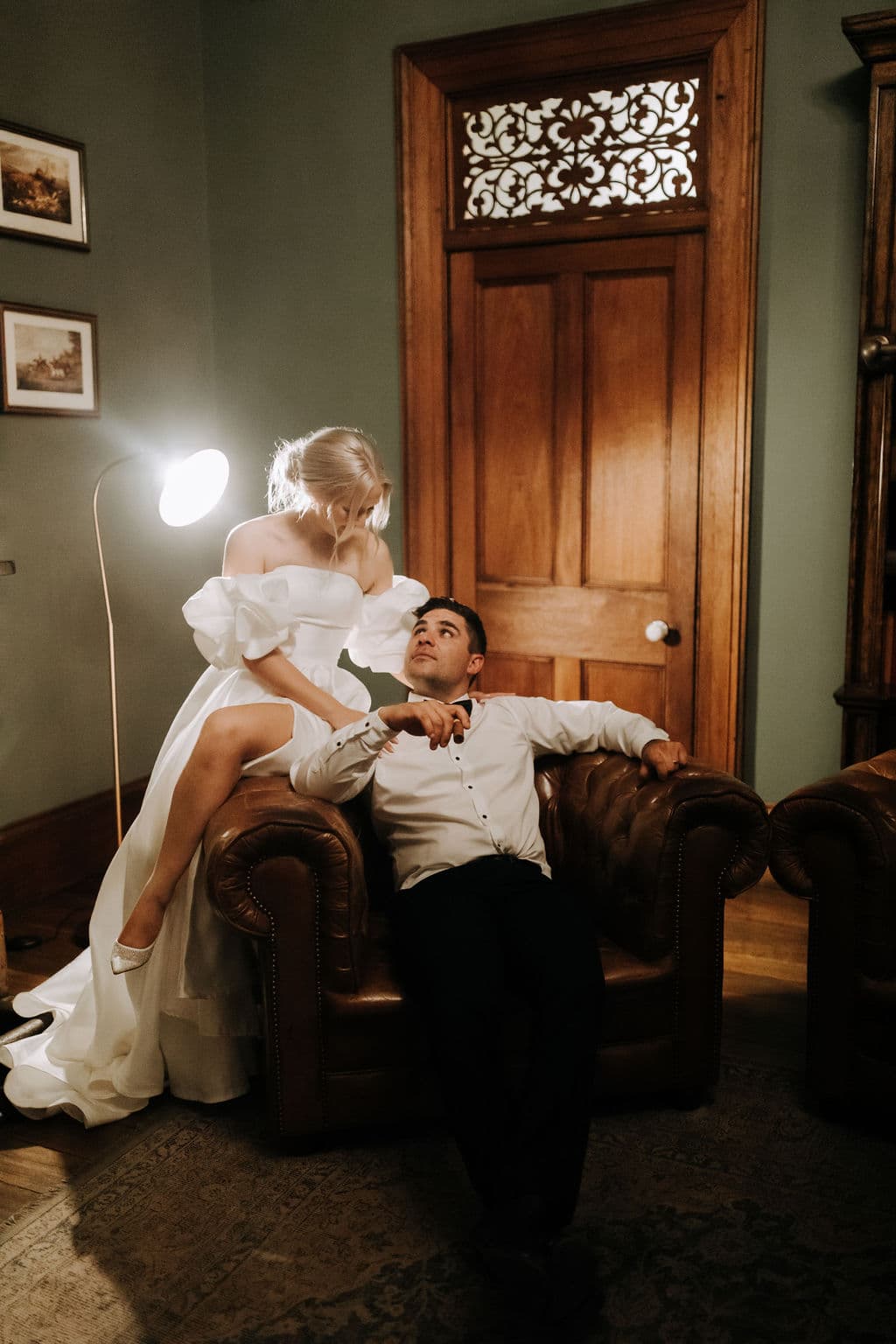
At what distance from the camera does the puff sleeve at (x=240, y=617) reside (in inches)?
108

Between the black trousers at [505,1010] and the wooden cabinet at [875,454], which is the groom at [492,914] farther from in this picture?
the wooden cabinet at [875,454]

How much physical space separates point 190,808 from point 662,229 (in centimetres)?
245

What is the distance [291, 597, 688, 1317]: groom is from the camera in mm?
1897

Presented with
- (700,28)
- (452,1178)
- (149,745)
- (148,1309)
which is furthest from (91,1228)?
(700,28)

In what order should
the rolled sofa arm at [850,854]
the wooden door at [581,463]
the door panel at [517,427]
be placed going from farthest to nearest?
the door panel at [517,427] < the wooden door at [581,463] < the rolled sofa arm at [850,854]

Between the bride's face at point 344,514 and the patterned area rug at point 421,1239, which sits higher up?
the bride's face at point 344,514

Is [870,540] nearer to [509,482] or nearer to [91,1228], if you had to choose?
[509,482]

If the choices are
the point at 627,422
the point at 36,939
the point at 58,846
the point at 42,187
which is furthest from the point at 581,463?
the point at 36,939

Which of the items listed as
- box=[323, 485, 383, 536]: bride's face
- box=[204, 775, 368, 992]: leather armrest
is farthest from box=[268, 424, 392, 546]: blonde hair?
box=[204, 775, 368, 992]: leather armrest

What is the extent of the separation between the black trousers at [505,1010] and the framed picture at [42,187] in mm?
2473

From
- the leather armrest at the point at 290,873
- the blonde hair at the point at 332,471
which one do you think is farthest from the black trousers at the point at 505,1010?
the blonde hair at the point at 332,471

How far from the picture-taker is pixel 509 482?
4.05 meters

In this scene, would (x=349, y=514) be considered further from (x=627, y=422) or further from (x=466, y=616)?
(x=627, y=422)

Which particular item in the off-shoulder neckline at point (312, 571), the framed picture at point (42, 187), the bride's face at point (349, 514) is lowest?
the off-shoulder neckline at point (312, 571)
